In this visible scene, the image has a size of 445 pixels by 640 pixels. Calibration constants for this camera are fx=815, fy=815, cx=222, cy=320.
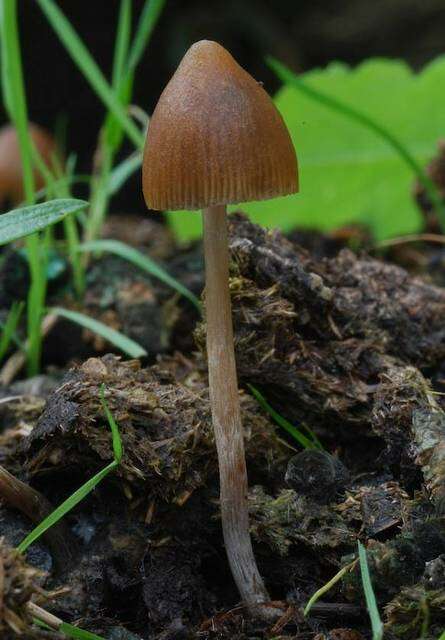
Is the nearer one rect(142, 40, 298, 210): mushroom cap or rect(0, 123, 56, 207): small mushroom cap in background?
rect(142, 40, 298, 210): mushroom cap

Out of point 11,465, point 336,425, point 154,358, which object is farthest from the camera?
point 154,358

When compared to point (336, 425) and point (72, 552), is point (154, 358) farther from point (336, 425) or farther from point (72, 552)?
point (72, 552)

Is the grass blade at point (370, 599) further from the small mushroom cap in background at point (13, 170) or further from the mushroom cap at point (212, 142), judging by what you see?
the small mushroom cap in background at point (13, 170)

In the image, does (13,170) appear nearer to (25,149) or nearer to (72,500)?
(25,149)

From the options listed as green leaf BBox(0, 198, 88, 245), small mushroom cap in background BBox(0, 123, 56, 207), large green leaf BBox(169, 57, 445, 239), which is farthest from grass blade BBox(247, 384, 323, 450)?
small mushroom cap in background BBox(0, 123, 56, 207)

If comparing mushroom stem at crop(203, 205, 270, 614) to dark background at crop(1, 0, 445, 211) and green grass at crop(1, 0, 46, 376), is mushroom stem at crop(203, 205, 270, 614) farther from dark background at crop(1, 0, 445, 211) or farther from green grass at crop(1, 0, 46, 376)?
dark background at crop(1, 0, 445, 211)

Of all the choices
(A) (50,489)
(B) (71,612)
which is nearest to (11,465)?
(A) (50,489)
